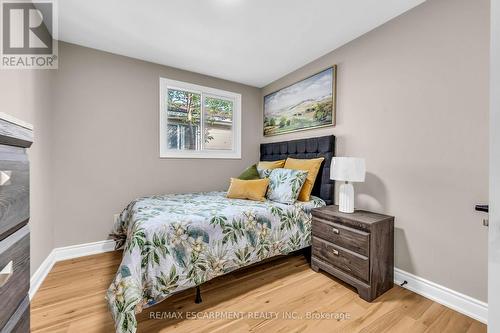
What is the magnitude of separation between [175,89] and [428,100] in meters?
2.93

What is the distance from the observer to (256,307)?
158 centimetres

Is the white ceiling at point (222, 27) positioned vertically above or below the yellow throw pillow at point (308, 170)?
above

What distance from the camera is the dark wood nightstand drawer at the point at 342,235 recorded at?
169cm

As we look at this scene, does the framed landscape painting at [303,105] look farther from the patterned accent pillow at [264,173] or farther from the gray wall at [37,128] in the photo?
the gray wall at [37,128]

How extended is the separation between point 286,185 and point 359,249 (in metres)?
0.93

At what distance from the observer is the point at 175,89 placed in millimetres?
2992

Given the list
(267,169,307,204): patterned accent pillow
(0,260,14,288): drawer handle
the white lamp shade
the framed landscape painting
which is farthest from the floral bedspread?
the framed landscape painting

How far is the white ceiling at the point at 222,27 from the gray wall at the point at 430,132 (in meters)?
0.34

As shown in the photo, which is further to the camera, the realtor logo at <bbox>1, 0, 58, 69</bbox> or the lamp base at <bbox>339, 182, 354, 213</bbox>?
the lamp base at <bbox>339, 182, 354, 213</bbox>

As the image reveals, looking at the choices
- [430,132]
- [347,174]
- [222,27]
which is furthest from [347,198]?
[222,27]

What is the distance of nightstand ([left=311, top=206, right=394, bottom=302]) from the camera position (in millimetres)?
1664

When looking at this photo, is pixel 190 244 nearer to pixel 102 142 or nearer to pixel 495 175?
pixel 495 175

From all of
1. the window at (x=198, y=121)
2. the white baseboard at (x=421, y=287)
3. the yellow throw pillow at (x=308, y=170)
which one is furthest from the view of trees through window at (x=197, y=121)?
the white baseboard at (x=421, y=287)

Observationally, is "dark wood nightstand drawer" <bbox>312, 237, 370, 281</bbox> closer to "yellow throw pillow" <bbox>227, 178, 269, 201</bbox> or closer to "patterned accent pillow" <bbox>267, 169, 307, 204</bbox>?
"patterned accent pillow" <bbox>267, 169, 307, 204</bbox>
